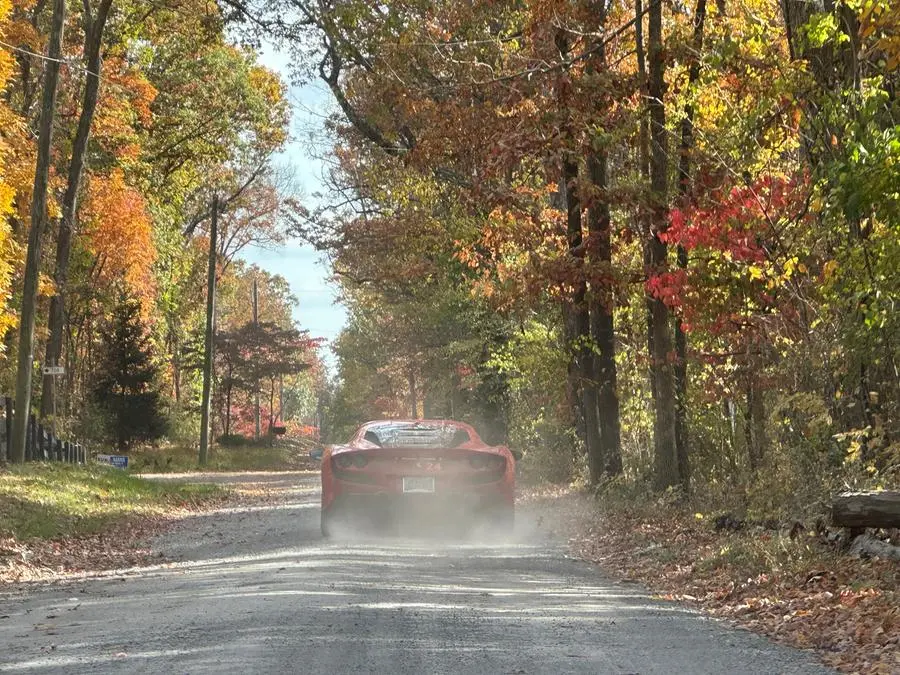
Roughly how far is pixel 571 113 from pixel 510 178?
19.5 ft

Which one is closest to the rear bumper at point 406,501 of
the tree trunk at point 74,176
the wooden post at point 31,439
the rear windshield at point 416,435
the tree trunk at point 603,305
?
the rear windshield at point 416,435

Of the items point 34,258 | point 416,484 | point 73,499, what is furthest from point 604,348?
point 34,258

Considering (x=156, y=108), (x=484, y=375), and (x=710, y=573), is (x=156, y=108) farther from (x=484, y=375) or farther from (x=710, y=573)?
(x=710, y=573)

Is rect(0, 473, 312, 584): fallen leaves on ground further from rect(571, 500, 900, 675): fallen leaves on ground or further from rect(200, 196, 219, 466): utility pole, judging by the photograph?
rect(200, 196, 219, 466): utility pole

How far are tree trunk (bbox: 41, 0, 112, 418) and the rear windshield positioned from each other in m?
17.1

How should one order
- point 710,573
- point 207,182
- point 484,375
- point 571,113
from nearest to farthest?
point 710,573
point 571,113
point 484,375
point 207,182

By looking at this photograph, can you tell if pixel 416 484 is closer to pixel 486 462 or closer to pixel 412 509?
pixel 412 509

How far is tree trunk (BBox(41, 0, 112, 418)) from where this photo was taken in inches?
1062

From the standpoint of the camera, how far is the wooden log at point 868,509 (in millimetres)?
7565

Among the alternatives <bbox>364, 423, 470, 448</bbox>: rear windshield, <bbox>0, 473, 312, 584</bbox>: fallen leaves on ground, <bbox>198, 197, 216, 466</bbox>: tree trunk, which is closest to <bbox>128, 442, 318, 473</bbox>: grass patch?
<bbox>198, 197, 216, 466</bbox>: tree trunk

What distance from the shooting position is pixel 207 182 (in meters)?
42.8

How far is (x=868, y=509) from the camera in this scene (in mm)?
7691

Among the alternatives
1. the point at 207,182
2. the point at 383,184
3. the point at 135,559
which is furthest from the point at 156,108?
the point at 135,559

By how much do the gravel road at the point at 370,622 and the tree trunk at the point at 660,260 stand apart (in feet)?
14.4
